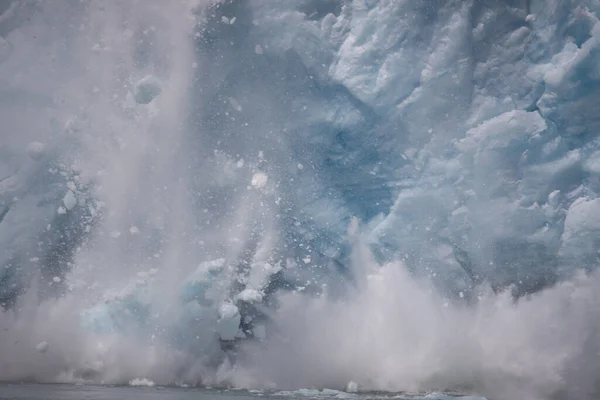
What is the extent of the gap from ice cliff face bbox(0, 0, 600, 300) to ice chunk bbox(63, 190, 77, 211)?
0.50 ft

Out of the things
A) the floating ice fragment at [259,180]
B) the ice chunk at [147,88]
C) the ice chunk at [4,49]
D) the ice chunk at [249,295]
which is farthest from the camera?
the ice chunk at [249,295]

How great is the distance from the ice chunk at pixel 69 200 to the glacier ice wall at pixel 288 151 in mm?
87

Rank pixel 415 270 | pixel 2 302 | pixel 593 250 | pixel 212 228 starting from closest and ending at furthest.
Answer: pixel 593 250, pixel 415 270, pixel 212 228, pixel 2 302

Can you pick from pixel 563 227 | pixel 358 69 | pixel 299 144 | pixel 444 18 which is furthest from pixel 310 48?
Answer: pixel 563 227

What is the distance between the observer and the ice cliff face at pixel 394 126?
45.1ft

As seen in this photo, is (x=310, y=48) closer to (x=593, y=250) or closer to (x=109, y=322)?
(x=593, y=250)

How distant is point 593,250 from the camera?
1336 cm

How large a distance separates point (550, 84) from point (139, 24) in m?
11.9

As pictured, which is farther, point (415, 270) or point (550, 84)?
point (415, 270)

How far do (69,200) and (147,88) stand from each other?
453 centimetres

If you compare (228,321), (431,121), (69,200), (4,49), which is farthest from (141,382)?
(431,121)

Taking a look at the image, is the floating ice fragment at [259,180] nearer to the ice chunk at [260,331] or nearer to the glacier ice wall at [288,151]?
the glacier ice wall at [288,151]

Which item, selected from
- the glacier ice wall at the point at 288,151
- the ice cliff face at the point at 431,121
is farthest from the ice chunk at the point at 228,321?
the ice cliff face at the point at 431,121

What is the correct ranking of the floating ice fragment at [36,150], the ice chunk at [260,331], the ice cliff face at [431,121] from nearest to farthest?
the ice cliff face at [431,121]
the floating ice fragment at [36,150]
the ice chunk at [260,331]
